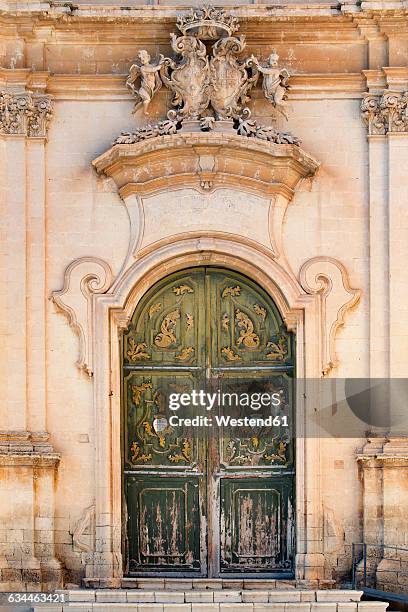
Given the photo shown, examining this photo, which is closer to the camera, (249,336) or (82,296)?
(82,296)

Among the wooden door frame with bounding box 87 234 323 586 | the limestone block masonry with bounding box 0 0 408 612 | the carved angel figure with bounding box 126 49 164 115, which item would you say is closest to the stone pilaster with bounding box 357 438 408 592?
the limestone block masonry with bounding box 0 0 408 612

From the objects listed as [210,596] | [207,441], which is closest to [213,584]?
[210,596]

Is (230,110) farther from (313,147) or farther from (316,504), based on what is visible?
(316,504)

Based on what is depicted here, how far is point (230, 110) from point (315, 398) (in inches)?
124

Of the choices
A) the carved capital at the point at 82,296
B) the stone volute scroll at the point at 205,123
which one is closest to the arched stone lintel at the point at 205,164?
the stone volute scroll at the point at 205,123

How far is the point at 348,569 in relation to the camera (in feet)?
54.3

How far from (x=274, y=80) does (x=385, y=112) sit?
1224 millimetres

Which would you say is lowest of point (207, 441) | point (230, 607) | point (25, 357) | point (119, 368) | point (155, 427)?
point (230, 607)

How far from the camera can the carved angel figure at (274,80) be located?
1656 centimetres

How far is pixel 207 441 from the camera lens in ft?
55.3

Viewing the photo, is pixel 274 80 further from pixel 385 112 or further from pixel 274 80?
pixel 385 112

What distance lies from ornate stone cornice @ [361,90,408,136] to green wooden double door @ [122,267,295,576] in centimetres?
215

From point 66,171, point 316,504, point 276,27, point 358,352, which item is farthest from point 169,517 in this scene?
Answer: point 276,27

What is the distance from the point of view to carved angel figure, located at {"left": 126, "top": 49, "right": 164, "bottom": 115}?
16562 millimetres
